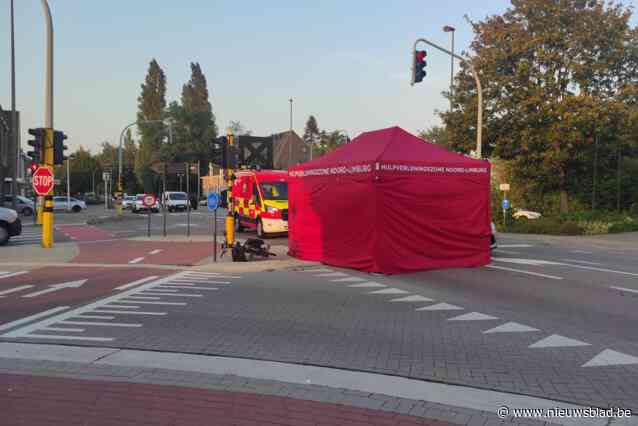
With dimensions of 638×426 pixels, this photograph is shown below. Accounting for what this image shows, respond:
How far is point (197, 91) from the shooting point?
9656cm

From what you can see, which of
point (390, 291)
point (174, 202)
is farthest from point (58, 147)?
point (174, 202)

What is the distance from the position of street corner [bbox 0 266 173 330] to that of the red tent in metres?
4.02

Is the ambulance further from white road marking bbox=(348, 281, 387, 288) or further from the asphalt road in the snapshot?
white road marking bbox=(348, 281, 387, 288)

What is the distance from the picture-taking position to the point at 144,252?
54.7ft

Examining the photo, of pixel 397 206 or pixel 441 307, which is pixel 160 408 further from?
pixel 397 206

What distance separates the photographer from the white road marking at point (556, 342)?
6369 mm

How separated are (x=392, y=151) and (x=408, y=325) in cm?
604

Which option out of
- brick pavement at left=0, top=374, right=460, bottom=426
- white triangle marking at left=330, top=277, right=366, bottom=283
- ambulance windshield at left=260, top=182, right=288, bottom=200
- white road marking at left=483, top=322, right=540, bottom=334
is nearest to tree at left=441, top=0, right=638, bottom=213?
ambulance windshield at left=260, top=182, right=288, bottom=200

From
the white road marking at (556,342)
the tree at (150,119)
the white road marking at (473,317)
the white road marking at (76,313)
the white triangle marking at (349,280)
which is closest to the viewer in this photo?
the white road marking at (556,342)

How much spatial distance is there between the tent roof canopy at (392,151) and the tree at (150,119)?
264 ft

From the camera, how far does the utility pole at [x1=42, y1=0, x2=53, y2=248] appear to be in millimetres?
17125

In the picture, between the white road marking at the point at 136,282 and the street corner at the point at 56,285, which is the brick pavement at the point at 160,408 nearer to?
the street corner at the point at 56,285

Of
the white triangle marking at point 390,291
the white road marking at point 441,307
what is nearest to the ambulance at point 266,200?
the white triangle marking at point 390,291

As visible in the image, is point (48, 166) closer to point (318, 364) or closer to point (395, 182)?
point (395, 182)
